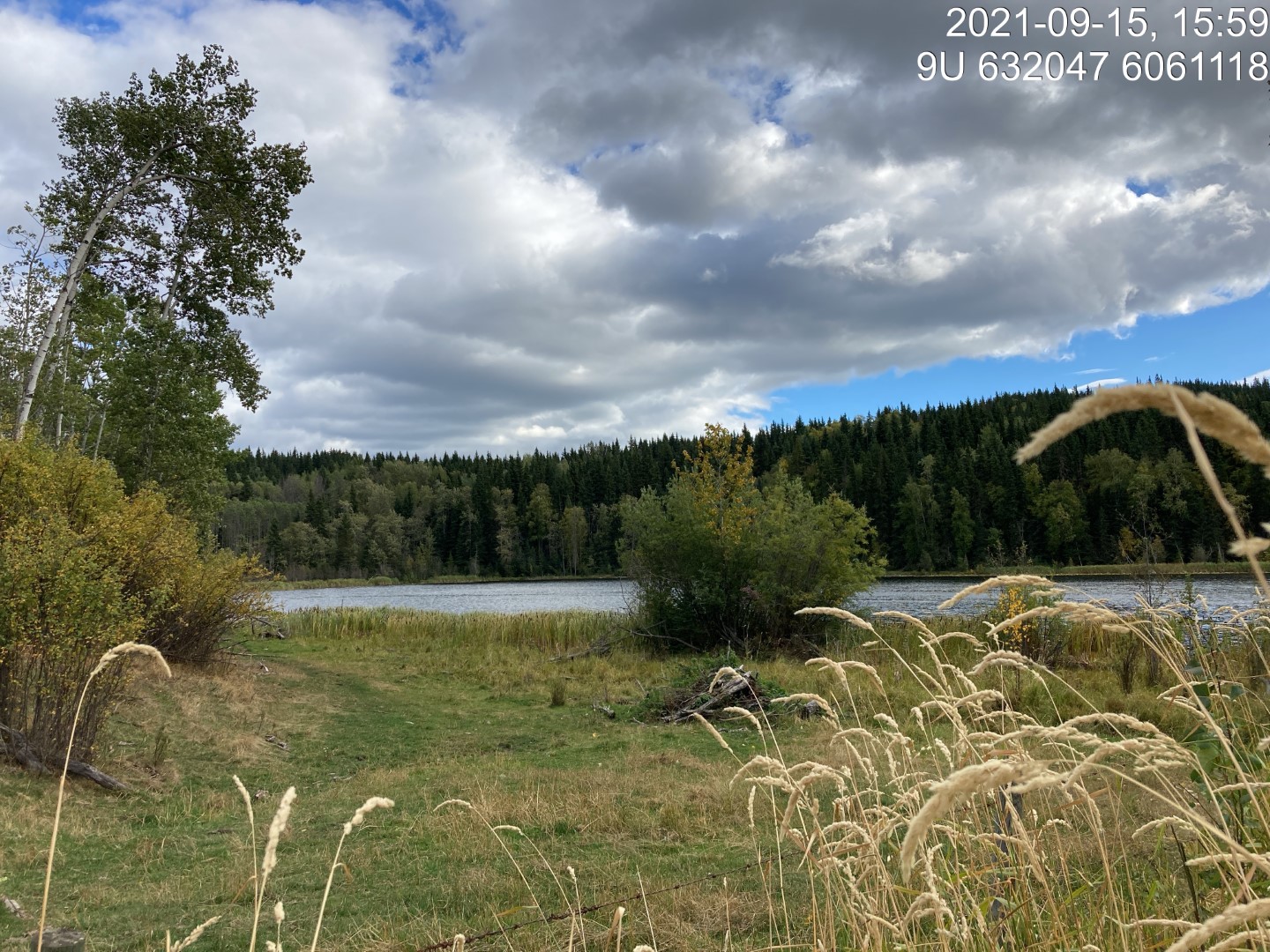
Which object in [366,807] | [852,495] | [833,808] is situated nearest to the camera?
[366,807]

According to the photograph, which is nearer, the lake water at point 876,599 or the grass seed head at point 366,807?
the grass seed head at point 366,807

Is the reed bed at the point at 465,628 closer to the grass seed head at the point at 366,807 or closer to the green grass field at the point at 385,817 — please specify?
the green grass field at the point at 385,817

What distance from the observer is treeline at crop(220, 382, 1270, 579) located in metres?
62.1

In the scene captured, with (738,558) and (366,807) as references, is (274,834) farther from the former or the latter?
(738,558)

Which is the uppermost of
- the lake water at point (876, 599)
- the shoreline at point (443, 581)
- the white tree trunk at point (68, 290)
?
the white tree trunk at point (68, 290)

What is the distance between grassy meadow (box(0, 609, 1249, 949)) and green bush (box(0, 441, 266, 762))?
65 cm

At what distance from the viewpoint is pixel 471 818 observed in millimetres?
6277

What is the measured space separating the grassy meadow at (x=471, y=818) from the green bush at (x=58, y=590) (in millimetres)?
651

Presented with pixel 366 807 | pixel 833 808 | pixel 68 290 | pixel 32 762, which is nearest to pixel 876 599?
pixel 68 290

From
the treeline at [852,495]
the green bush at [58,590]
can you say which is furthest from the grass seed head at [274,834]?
the treeline at [852,495]

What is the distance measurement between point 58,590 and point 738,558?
48.9 ft

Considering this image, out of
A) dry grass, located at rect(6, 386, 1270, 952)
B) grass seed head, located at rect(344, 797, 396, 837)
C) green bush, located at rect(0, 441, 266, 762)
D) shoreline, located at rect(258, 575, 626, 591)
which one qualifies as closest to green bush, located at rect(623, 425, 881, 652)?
dry grass, located at rect(6, 386, 1270, 952)

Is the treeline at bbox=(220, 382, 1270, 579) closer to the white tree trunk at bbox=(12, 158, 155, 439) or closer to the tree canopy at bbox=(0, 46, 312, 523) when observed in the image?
the tree canopy at bbox=(0, 46, 312, 523)

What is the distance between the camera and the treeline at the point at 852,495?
204ft
